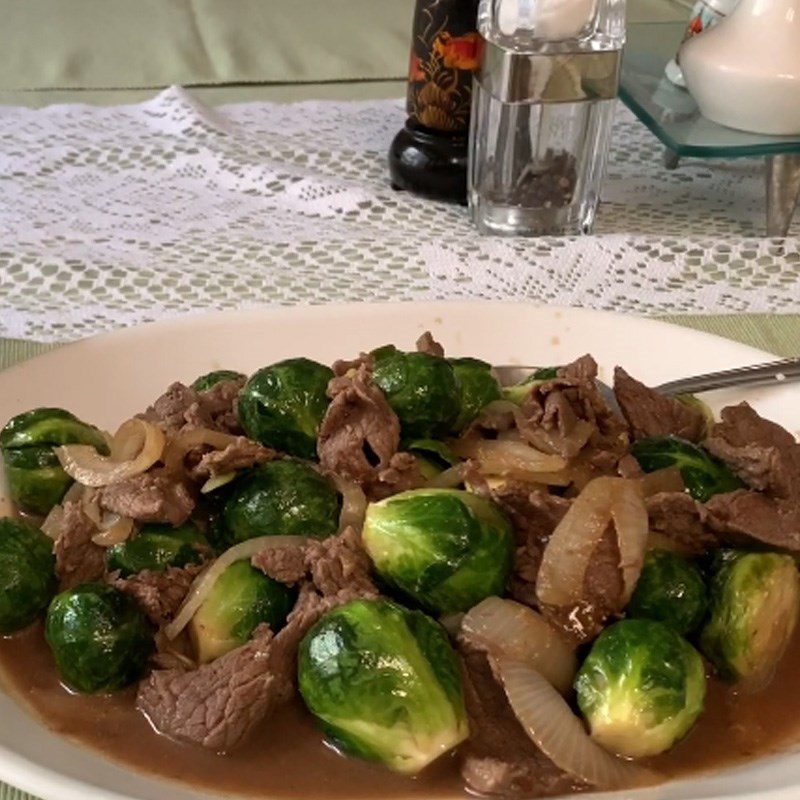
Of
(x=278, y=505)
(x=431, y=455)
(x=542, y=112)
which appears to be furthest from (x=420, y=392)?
(x=542, y=112)

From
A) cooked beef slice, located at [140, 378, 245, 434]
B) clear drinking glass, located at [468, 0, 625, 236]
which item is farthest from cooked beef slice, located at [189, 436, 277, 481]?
clear drinking glass, located at [468, 0, 625, 236]

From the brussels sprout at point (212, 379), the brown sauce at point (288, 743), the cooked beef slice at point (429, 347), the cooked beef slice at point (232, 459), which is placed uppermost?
the cooked beef slice at point (429, 347)

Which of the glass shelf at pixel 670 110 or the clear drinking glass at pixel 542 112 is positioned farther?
the glass shelf at pixel 670 110

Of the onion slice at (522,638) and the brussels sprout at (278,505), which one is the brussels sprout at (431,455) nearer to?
the brussels sprout at (278,505)

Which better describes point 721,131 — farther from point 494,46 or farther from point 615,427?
point 615,427

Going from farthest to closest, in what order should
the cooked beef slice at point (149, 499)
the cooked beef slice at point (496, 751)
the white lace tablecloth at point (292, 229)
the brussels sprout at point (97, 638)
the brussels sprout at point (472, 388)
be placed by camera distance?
the white lace tablecloth at point (292, 229)
the brussels sprout at point (472, 388)
the cooked beef slice at point (149, 499)
the brussels sprout at point (97, 638)
the cooked beef slice at point (496, 751)

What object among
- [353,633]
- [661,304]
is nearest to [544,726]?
[353,633]

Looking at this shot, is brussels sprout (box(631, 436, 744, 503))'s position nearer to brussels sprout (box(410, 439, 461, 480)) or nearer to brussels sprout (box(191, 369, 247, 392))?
brussels sprout (box(410, 439, 461, 480))

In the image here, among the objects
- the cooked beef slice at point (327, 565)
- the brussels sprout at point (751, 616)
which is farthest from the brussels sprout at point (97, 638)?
the brussels sprout at point (751, 616)

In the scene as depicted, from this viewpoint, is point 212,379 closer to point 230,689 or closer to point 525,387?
point 525,387
